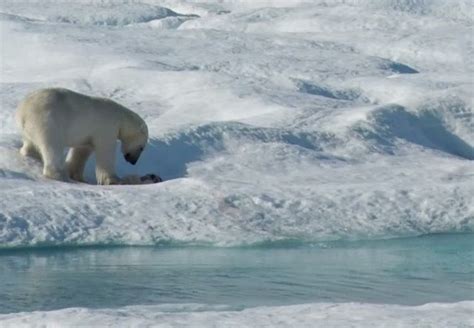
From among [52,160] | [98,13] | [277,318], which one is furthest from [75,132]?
[98,13]

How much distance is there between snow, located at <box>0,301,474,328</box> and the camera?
18.3 ft

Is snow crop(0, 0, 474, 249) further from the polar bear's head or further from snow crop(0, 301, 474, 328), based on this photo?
snow crop(0, 301, 474, 328)

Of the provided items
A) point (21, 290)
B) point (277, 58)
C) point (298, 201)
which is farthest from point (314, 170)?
point (277, 58)

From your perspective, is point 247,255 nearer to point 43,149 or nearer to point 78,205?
point 78,205

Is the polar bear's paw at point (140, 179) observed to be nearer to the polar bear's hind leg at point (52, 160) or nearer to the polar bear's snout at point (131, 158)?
the polar bear's snout at point (131, 158)

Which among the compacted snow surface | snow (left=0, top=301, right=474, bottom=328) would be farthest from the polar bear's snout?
snow (left=0, top=301, right=474, bottom=328)

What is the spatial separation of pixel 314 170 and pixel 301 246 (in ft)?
6.94

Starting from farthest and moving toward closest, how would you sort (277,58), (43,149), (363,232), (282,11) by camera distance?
(282,11)
(277,58)
(43,149)
(363,232)

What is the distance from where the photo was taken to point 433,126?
536 inches

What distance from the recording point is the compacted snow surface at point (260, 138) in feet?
30.0

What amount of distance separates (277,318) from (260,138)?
20.9 feet

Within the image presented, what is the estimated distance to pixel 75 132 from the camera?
34.2 ft

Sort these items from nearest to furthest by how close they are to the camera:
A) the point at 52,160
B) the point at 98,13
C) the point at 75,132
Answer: the point at 52,160
the point at 75,132
the point at 98,13

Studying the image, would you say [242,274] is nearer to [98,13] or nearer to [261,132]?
[261,132]
